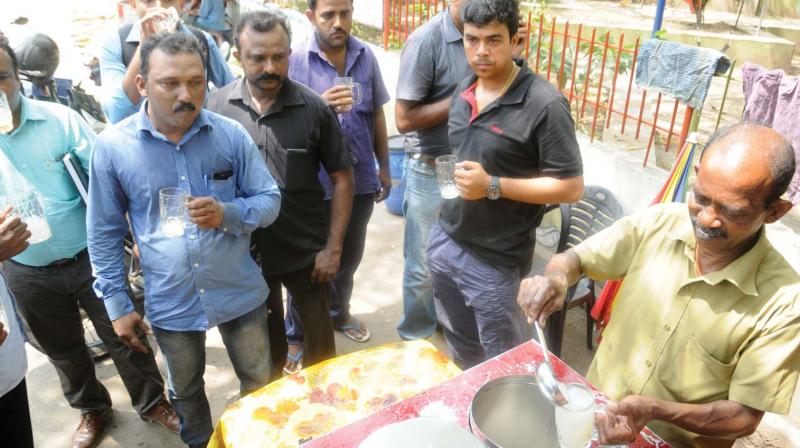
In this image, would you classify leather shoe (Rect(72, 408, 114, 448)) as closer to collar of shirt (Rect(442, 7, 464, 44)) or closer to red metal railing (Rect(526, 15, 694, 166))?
collar of shirt (Rect(442, 7, 464, 44))

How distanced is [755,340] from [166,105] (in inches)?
86.1

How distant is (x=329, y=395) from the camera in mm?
2096

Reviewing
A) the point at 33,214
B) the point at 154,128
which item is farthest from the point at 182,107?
the point at 33,214

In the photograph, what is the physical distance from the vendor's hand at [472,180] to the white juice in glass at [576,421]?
1187 mm

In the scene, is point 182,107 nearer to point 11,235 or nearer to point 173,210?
point 173,210

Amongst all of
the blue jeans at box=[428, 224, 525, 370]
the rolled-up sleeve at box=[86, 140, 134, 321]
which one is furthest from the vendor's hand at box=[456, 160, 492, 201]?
the rolled-up sleeve at box=[86, 140, 134, 321]

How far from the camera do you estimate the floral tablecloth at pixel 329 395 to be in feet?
6.37

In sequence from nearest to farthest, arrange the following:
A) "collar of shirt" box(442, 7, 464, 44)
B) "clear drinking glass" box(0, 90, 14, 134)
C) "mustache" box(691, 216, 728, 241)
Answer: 1. "mustache" box(691, 216, 728, 241)
2. "clear drinking glass" box(0, 90, 14, 134)
3. "collar of shirt" box(442, 7, 464, 44)

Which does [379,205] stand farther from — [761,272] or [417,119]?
[761,272]

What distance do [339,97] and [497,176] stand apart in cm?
109

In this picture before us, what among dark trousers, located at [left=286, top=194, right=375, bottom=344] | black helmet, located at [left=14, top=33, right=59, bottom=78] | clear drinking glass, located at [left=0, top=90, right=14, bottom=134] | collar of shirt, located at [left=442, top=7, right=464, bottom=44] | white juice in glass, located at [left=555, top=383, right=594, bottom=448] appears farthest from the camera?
black helmet, located at [left=14, top=33, right=59, bottom=78]

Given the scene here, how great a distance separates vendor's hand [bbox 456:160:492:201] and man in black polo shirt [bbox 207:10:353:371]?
723 millimetres

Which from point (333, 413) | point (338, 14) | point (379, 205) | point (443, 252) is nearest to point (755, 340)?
point (333, 413)

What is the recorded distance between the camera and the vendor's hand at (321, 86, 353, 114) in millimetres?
3180
